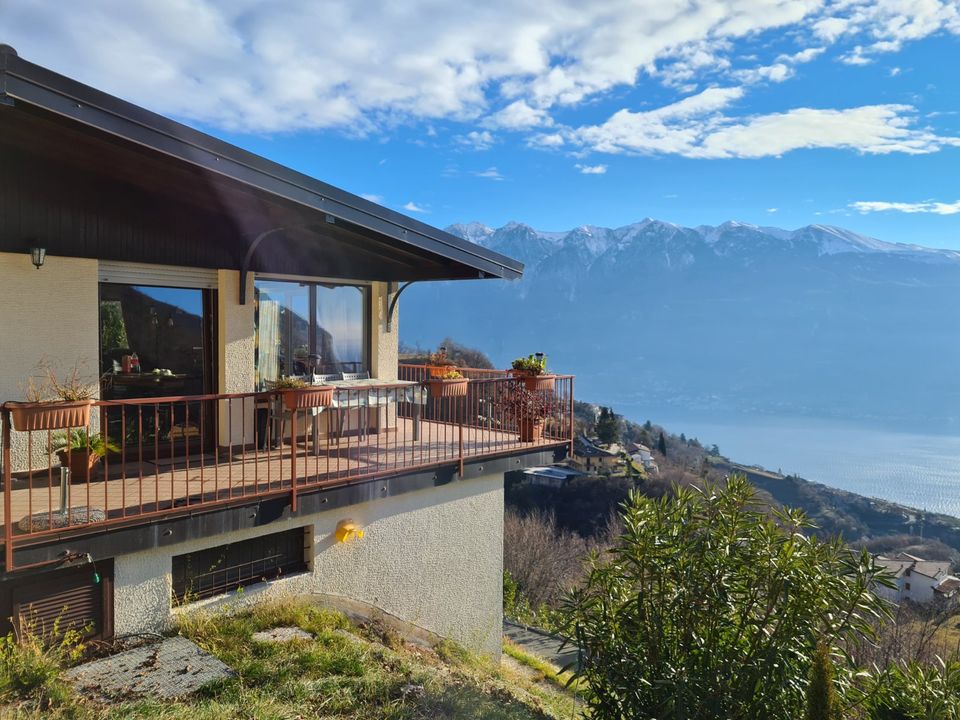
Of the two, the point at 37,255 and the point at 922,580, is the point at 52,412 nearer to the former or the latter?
the point at 37,255

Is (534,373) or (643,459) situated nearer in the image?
(534,373)

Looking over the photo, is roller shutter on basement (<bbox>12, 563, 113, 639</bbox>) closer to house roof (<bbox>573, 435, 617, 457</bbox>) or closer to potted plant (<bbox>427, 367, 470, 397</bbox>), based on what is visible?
potted plant (<bbox>427, 367, 470, 397</bbox>)

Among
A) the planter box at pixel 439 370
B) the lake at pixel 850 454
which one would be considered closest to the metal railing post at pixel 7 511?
the planter box at pixel 439 370

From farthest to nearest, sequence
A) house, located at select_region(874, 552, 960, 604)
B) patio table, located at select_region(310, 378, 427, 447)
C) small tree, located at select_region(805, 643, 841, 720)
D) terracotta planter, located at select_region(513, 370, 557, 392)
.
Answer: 1. house, located at select_region(874, 552, 960, 604)
2. terracotta planter, located at select_region(513, 370, 557, 392)
3. patio table, located at select_region(310, 378, 427, 447)
4. small tree, located at select_region(805, 643, 841, 720)

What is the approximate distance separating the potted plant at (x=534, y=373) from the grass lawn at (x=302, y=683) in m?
3.78

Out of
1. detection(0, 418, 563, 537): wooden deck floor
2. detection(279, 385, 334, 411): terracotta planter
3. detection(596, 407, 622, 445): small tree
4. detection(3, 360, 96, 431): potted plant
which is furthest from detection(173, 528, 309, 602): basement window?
detection(596, 407, 622, 445): small tree

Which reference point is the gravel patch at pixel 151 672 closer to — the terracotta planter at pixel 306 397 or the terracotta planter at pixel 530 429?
the terracotta planter at pixel 306 397

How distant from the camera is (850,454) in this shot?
143250 millimetres

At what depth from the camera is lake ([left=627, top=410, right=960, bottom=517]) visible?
367 ft

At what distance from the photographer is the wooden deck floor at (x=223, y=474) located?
5398 millimetres

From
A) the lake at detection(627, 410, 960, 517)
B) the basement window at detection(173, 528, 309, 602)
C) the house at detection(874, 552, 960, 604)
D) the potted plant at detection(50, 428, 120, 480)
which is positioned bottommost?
the lake at detection(627, 410, 960, 517)

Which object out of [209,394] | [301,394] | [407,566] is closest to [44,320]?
[209,394]

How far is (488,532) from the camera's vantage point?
879 cm

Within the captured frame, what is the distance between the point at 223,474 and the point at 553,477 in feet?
187
